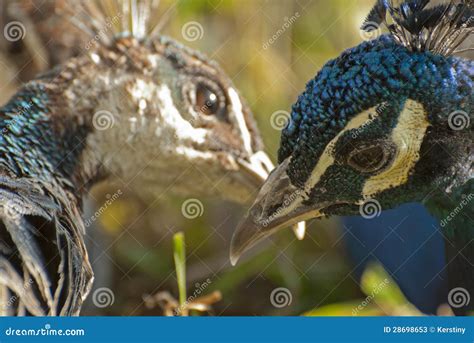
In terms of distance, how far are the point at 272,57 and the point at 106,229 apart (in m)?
0.86

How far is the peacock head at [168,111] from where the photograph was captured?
255cm

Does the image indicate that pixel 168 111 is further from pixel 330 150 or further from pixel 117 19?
pixel 330 150

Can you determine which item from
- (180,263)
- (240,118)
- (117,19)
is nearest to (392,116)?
(240,118)

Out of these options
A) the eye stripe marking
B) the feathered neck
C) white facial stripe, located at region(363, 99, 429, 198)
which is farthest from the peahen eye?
white facial stripe, located at region(363, 99, 429, 198)

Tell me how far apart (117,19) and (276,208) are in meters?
0.99

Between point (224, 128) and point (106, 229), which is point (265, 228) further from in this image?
point (106, 229)

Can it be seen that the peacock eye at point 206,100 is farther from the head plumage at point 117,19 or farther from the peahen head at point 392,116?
the peahen head at point 392,116

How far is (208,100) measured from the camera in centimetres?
259

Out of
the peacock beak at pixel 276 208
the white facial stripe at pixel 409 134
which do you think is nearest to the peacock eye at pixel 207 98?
the peacock beak at pixel 276 208

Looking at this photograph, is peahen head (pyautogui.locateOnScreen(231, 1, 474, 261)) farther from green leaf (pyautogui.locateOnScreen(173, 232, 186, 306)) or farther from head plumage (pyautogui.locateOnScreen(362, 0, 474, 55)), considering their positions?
green leaf (pyautogui.locateOnScreen(173, 232, 186, 306))

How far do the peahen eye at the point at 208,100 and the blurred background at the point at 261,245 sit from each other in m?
0.11

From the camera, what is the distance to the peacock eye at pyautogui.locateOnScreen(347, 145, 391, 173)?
6.28 feet

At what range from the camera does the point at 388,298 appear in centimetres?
252

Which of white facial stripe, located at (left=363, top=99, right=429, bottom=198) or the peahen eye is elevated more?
white facial stripe, located at (left=363, top=99, right=429, bottom=198)
